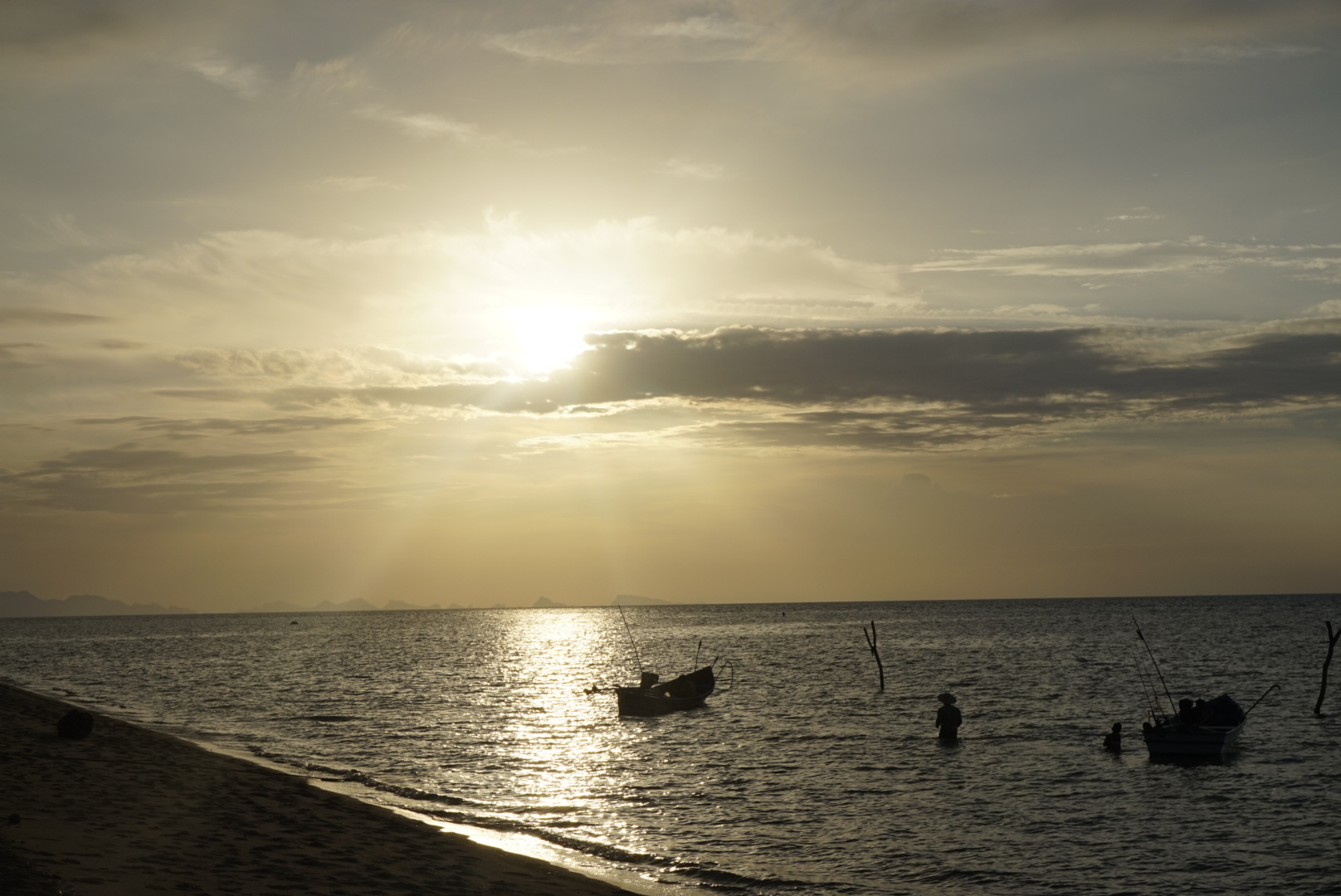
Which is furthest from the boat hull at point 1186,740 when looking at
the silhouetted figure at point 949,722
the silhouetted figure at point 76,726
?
the silhouetted figure at point 76,726

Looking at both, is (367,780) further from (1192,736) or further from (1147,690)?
(1147,690)

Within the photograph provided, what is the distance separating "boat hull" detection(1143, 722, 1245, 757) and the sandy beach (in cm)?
2458

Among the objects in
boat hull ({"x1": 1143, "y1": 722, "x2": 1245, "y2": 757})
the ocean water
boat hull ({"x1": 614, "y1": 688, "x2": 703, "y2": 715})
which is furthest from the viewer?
boat hull ({"x1": 614, "y1": 688, "x2": 703, "y2": 715})

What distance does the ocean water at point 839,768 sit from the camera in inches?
903

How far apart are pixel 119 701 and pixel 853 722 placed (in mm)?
43977

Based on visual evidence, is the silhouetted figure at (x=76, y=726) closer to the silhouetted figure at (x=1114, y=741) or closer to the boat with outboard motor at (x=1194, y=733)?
the silhouetted figure at (x=1114, y=741)

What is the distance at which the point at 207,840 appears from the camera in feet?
61.6

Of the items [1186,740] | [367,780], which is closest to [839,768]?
[1186,740]

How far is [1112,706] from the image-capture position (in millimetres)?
52656

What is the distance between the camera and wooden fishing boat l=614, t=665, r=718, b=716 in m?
53.2

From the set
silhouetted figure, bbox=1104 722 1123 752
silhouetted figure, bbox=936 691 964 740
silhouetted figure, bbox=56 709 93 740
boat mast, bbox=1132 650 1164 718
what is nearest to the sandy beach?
silhouetted figure, bbox=56 709 93 740

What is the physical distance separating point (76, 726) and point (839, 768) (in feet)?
81.0

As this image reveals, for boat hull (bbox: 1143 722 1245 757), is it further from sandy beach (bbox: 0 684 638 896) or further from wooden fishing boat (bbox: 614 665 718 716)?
wooden fishing boat (bbox: 614 665 718 716)

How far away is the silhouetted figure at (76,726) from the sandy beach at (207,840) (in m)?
1.32
